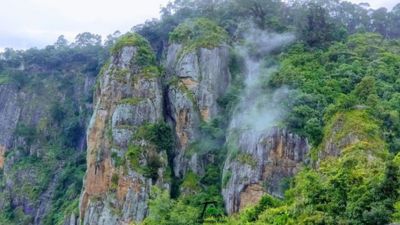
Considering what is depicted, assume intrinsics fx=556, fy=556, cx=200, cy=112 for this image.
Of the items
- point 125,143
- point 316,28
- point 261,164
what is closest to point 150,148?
point 125,143

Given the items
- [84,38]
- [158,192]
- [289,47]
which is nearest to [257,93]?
[289,47]

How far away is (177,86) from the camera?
40.9 m

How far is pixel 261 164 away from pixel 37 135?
3807 centimetres

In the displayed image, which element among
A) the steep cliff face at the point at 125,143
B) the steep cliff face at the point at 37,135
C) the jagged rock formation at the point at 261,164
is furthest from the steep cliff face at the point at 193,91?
the steep cliff face at the point at 37,135

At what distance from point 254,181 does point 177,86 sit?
11409 millimetres

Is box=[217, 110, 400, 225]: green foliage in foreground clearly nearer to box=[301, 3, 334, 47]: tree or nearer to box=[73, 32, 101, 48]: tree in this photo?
box=[301, 3, 334, 47]: tree

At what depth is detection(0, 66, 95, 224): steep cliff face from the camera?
57125 mm

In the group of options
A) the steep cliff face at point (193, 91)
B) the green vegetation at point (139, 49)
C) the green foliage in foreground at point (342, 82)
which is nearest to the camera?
the green foliage in foreground at point (342, 82)

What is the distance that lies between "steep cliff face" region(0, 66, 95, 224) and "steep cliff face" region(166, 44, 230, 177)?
21.8 m

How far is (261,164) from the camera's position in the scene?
3228 cm

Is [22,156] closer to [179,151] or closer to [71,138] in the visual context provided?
[71,138]

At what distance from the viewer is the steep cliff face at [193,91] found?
3941cm

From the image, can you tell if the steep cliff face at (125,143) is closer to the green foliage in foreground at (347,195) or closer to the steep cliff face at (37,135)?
the green foliage in foreground at (347,195)

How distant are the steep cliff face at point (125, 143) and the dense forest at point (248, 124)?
167mm
